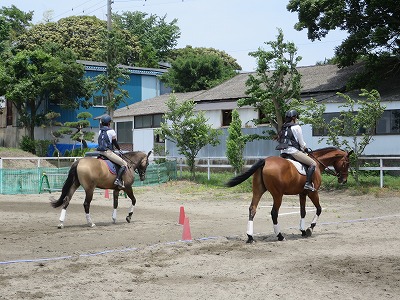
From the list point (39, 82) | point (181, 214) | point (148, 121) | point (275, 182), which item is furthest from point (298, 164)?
point (39, 82)

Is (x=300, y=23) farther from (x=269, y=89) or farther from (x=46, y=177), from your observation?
(x=46, y=177)

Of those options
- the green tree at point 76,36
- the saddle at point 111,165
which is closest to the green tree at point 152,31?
the green tree at point 76,36

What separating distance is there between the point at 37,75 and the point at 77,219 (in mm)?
30843

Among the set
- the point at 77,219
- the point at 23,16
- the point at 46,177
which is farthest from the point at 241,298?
the point at 23,16

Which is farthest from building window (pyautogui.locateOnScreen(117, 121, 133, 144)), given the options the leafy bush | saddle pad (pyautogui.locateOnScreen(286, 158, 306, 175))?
saddle pad (pyautogui.locateOnScreen(286, 158, 306, 175))

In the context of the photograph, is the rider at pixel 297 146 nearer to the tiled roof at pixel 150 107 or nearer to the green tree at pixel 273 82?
the green tree at pixel 273 82

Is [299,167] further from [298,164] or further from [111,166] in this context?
[111,166]

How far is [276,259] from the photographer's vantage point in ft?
35.5

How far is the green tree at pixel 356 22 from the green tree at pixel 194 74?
22.2m

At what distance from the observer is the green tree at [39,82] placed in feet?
152

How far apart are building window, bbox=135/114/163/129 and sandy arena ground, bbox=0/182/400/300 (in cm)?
2327

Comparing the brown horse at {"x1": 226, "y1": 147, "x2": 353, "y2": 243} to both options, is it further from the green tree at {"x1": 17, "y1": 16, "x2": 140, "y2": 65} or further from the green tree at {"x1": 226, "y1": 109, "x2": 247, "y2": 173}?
the green tree at {"x1": 17, "y1": 16, "x2": 140, "y2": 65}

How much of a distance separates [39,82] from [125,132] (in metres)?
7.63

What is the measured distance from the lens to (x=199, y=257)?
36.2 ft
